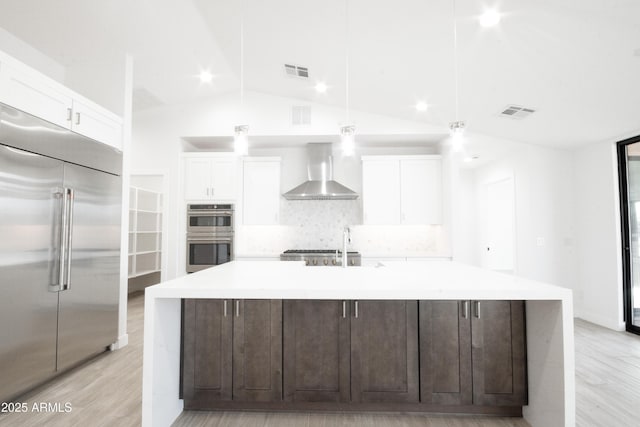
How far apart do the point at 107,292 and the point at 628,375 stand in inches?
187

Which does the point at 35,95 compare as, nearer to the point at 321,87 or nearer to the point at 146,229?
the point at 321,87

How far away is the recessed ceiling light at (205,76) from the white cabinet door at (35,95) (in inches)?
70.7

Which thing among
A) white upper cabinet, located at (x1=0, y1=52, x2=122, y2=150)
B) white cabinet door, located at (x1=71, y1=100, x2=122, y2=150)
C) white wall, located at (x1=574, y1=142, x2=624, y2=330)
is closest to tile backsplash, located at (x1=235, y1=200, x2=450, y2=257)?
white wall, located at (x1=574, y1=142, x2=624, y2=330)

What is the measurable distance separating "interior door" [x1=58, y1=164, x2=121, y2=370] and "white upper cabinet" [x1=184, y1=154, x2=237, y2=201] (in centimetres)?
158

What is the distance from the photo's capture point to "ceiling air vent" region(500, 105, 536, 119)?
369cm

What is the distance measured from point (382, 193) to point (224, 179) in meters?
2.43

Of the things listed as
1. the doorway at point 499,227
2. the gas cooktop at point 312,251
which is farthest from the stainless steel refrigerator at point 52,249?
the doorway at point 499,227

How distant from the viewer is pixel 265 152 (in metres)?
5.42

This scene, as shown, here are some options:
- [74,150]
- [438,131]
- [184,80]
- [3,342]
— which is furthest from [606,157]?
[3,342]

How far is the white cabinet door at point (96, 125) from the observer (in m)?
2.82

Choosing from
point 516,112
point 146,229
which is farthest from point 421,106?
point 146,229

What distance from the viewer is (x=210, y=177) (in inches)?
193

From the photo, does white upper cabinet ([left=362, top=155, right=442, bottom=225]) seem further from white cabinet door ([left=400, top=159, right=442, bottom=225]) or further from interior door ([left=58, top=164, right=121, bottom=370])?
interior door ([left=58, top=164, right=121, bottom=370])

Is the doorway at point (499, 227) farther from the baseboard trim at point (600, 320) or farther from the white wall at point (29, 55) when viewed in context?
the white wall at point (29, 55)
